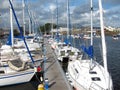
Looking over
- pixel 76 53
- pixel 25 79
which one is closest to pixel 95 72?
pixel 25 79

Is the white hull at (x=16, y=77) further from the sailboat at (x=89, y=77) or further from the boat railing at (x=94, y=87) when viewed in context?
the boat railing at (x=94, y=87)

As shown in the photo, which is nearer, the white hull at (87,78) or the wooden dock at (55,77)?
the white hull at (87,78)

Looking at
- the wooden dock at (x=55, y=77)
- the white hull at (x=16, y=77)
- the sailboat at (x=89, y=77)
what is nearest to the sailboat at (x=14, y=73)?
the white hull at (x=16, y=77)

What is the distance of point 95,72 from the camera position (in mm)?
20797

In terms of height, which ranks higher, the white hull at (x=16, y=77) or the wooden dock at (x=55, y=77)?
the white hull at (x=16, y=77)

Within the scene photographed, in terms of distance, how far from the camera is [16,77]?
2283 cm

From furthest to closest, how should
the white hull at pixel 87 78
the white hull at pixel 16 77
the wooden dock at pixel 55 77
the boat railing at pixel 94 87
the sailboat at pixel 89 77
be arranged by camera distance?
1. the white hull at pixel 16 77
2. the wooden dock at pixel 55 77
3. the white hull at pixel 87 78
4. the sailboat at pixel 89 77
5. the boat railing at pixel 94 87

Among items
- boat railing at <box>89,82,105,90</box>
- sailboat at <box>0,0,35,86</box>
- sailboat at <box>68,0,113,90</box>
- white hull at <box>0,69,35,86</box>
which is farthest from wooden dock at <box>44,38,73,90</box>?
boat railing at <box>89,82,105,90</box>

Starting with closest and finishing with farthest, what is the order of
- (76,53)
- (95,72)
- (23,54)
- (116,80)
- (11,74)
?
(95,72), (11,74), (116,80), (23,54), (76,53)

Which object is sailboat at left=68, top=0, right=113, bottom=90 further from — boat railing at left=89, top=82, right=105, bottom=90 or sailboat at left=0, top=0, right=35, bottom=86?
sailboat at left=0, top=0, right=35, bottom=86

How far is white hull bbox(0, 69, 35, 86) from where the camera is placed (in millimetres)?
22453

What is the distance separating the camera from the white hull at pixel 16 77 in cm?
2245

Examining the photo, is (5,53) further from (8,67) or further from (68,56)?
(68,56)

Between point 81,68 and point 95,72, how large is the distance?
5.26 ft
